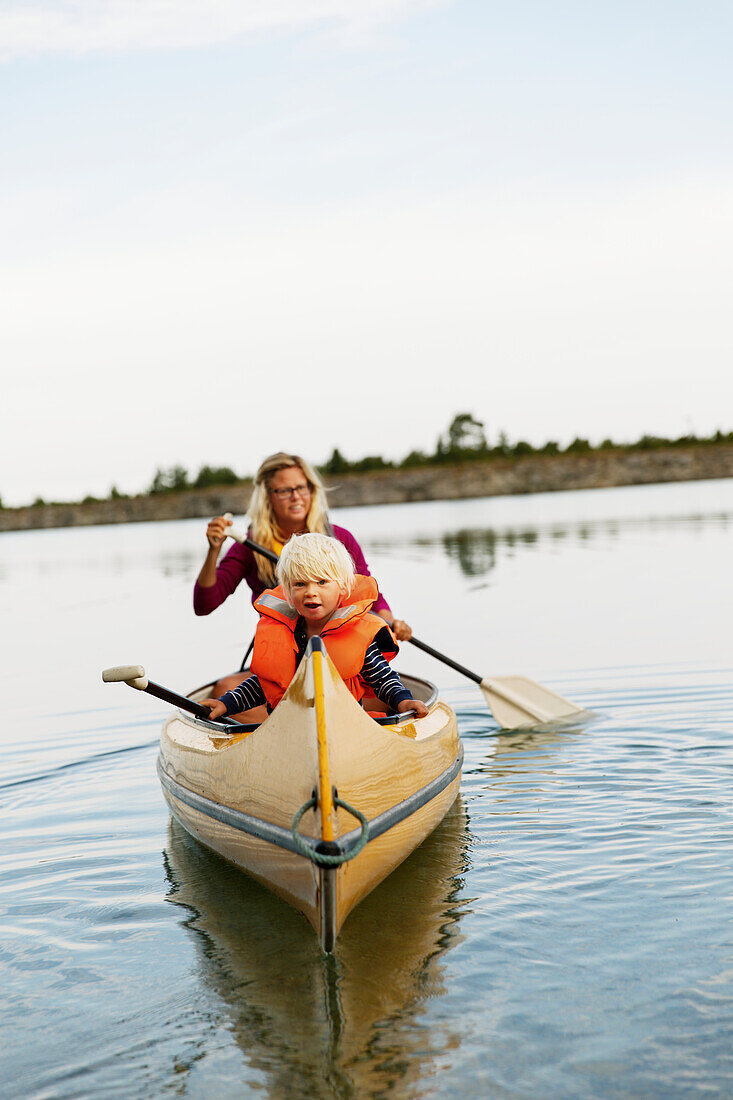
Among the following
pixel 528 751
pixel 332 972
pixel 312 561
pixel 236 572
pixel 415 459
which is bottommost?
pixel 528 751

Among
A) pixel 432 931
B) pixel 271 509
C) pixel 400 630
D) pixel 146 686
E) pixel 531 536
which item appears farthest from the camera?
pixel 531 536

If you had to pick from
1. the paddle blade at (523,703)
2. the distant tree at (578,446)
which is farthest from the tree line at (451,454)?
the paddle blade at (523,703)

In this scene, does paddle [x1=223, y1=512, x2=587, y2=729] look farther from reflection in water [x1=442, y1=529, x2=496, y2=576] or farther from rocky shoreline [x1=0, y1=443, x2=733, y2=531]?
rocky shoreline [x1=0, y1=443, x2=733, y2=531]

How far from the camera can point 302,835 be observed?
3.38 meters

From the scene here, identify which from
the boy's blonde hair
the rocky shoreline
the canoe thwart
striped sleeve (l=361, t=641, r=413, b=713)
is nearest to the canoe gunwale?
the canoe thwart

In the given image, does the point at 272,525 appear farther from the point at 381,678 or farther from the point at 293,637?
the point at 293,637

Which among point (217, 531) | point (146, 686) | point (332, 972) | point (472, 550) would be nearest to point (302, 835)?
point (332, 972)

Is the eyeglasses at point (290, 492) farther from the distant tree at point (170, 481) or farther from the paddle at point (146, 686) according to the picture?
the distant tree at point (170, 481)

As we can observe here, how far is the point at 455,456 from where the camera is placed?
59.1 m

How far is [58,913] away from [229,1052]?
1.50 meters

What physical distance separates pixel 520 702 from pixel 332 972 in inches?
160

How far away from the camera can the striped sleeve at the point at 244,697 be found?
4.66 m

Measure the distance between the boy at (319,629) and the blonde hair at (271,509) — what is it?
173 centimetres

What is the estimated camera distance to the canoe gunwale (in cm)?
335
